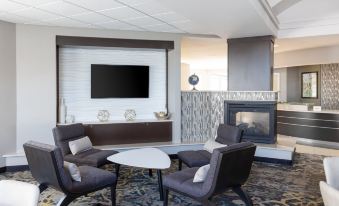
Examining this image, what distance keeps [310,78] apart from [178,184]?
7476 mm

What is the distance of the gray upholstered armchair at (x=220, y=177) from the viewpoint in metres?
2.89

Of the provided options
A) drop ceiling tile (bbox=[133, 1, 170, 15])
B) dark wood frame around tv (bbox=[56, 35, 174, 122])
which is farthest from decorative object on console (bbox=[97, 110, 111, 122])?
drop ceiling tile (bbox=[133, 1, 170, 15])

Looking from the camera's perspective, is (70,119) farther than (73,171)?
Yes

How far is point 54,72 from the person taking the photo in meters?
5.21

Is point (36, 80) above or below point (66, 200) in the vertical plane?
above

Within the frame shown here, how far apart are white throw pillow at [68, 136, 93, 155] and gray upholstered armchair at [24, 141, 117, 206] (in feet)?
3.69

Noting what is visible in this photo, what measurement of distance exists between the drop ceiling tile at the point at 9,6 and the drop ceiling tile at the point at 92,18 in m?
0.79

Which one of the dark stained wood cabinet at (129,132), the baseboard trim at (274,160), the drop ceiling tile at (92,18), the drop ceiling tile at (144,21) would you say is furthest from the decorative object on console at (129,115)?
the baseboard trim at (274,160)

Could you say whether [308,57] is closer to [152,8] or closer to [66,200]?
[152,8]

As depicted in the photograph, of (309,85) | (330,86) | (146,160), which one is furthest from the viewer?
(309,85)

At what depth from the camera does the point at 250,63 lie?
6.00m

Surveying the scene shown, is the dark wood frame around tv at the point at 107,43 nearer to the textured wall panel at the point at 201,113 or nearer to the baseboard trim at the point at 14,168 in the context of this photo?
the baseboard trim at the point at 14,168

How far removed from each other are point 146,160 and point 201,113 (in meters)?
2.55

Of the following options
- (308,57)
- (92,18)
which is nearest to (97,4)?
(92,18)
